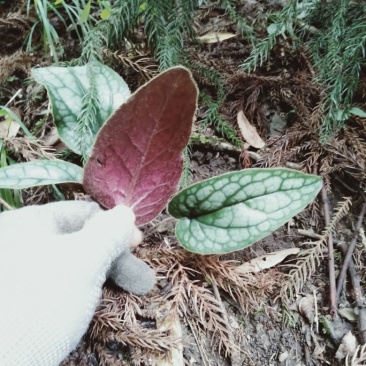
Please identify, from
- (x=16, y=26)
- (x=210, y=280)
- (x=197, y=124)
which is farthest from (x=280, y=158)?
(x=16, y=26)

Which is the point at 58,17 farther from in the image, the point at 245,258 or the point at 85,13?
the point at 245,258

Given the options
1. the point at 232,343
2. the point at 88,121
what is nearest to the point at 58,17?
the point at 88,121

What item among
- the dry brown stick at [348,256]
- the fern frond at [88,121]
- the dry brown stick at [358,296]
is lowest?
the dry brown stick at [358,296]

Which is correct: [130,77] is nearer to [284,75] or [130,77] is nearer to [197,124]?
[197,124]

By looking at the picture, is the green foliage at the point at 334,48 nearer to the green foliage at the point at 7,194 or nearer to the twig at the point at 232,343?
the twig at the point at 232,343

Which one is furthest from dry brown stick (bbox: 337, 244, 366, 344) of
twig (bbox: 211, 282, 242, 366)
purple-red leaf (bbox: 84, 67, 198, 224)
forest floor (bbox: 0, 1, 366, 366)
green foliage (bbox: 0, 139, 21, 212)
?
green foliage (bbox: 0, 139, 21, 212)

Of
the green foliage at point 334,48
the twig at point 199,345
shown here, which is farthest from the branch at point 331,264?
the twig at point 199,345
